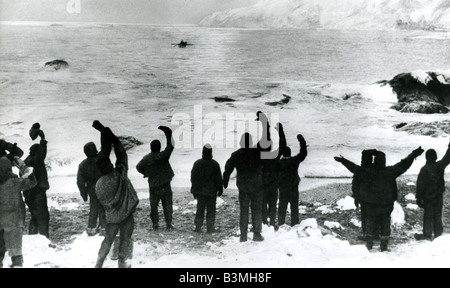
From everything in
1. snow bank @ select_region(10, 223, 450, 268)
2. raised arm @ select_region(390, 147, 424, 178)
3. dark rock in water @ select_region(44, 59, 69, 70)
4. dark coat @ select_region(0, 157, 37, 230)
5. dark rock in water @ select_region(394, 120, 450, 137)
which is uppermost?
dark rock in water @ select_region(44, 59, 69, 70)

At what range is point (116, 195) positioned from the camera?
3623mm

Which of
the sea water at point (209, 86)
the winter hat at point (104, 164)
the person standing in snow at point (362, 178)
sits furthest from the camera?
the sea water at point (209, 86)

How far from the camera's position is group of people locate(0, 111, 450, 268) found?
149 inches

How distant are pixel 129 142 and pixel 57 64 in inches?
83.2

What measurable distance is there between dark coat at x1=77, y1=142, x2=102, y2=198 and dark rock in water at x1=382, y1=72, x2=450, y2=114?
19.1 ft

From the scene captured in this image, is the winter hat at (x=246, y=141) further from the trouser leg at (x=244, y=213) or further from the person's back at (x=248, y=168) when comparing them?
the trouser leg at (x=244, y=213)

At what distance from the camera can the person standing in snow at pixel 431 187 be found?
4.61 meters

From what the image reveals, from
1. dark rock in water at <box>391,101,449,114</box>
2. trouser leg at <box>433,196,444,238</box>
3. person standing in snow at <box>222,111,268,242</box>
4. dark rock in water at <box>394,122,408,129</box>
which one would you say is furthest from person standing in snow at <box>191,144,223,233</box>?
dark rock in water at <box>391,101,449,114</box>

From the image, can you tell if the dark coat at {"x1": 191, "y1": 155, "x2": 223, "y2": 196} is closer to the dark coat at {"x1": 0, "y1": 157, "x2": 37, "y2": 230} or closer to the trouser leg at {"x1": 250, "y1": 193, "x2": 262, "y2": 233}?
the trouser leg at {"x1": 250, "y1": 193, "x2": 262, "y2": 233}

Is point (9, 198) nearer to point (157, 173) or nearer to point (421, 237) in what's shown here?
point (157, 173)

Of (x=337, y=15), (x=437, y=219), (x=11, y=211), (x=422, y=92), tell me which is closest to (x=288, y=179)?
(x=437, y=219)

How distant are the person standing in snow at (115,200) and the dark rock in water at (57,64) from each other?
508cm

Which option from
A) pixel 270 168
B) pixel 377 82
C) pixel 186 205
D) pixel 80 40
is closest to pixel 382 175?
pixel 270 168

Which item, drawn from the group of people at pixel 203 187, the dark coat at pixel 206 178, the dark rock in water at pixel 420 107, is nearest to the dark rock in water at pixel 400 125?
the dark rock in water at pixel 420 107
